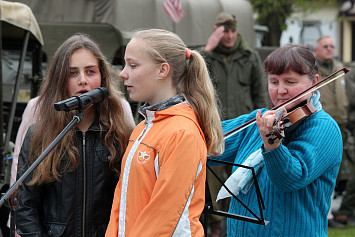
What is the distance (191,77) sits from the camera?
119 inches

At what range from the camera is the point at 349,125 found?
9102mm

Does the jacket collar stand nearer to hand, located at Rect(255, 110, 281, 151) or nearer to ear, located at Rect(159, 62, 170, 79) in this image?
ear, located at Rect(159, 62, 170, 79)

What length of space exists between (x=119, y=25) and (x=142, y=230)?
6.94 m

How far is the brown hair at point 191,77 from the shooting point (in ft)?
9.64

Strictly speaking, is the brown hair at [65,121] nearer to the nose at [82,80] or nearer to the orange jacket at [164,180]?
the nose at [82,80]

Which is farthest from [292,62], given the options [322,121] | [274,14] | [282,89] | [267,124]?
[274,14]

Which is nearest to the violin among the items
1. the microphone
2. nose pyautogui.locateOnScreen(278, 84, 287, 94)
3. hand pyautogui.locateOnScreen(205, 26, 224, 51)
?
nose pyautogui.locateOnScreen(278, 84, 287, 94)

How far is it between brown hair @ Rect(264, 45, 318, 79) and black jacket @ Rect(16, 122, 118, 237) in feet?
3.33

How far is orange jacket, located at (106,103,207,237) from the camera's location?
8.70 ft

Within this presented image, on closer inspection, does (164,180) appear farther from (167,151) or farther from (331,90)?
(331,90)

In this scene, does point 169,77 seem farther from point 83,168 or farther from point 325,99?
point 325,99

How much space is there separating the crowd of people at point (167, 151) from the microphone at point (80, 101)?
193 millimetres

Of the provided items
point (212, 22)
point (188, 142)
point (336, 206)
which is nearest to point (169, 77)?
point (188, 142)

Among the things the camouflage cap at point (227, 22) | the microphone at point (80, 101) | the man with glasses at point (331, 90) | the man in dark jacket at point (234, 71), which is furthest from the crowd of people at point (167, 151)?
the man with glasses at point (331, 90)
